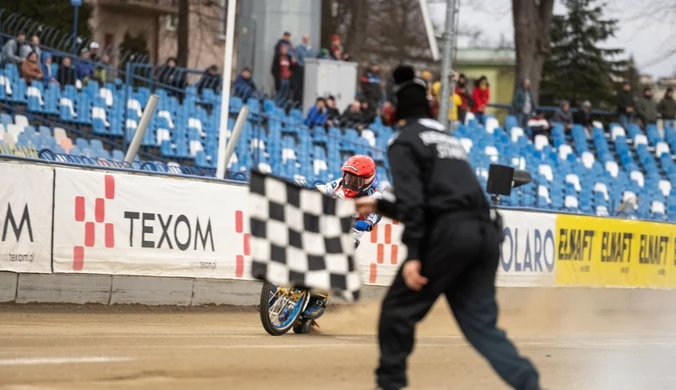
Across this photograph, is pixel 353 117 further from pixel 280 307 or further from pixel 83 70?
pixel 280 307

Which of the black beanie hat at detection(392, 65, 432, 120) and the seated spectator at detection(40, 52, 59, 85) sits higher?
the seated spectator at detection(40, 52, 59, 85)

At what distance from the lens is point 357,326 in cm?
1409

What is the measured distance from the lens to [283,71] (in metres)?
27.5

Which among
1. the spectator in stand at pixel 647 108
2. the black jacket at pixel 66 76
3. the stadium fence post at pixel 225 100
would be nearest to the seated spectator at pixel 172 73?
the black jacket at pixel 66 76

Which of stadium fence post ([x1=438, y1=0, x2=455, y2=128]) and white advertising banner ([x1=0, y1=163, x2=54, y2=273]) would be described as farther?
stadium fence post ([x1=438, y1=0, x2=455, y2=128])

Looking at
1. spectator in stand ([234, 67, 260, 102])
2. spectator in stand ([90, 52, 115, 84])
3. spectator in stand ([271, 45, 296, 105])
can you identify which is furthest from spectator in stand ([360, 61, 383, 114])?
spectator in stand ([90, 52, 115, 84])

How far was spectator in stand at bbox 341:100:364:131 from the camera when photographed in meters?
26.2

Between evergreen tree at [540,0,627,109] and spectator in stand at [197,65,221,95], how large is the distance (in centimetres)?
3447

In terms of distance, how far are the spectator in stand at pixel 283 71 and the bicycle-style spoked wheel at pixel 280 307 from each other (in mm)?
15598

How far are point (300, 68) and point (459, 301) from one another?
69.5 ft

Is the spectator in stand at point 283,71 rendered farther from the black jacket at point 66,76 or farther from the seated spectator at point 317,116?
the black jacket at point 66,76

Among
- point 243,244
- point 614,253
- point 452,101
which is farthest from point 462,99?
point 243,244

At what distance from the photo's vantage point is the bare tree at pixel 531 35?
38.6 meters

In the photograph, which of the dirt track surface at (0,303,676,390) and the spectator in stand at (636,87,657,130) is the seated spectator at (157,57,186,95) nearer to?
the dirt track surface at (0,303,676,390)
